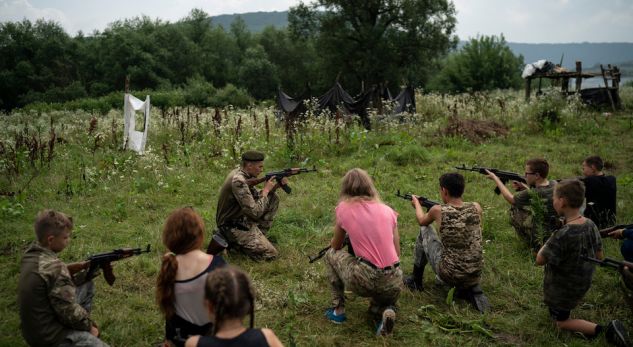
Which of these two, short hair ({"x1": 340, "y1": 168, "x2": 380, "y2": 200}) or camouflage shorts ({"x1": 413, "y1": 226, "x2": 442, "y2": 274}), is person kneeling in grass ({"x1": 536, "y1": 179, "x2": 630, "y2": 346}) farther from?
short hair ({"x1": 340, "y1": 168, "x2": 380, "y2": 200})

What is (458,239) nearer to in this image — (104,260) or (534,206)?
(534,206)

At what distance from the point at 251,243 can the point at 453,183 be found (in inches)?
104

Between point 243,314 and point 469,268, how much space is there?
9.52ft

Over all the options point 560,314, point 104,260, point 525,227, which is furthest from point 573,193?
point 104,260

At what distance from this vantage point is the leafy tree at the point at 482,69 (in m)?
40.6

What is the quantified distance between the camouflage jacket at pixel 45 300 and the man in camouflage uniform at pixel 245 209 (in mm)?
2541

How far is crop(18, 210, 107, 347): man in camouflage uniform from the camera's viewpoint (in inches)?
117

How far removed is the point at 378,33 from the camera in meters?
32.5

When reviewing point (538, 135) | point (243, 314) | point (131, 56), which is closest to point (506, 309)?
point (243, 314)

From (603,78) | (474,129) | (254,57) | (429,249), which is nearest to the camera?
(429,249)

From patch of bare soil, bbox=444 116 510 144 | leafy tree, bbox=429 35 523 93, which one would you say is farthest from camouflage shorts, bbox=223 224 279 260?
leafy tree, bbox=429 35 523 93

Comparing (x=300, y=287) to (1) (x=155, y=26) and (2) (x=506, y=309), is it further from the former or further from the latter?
(1) (x=155, y=26)

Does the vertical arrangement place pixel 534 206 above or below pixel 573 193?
below

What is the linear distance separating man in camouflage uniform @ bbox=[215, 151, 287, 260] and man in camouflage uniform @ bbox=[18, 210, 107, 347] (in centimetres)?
245
